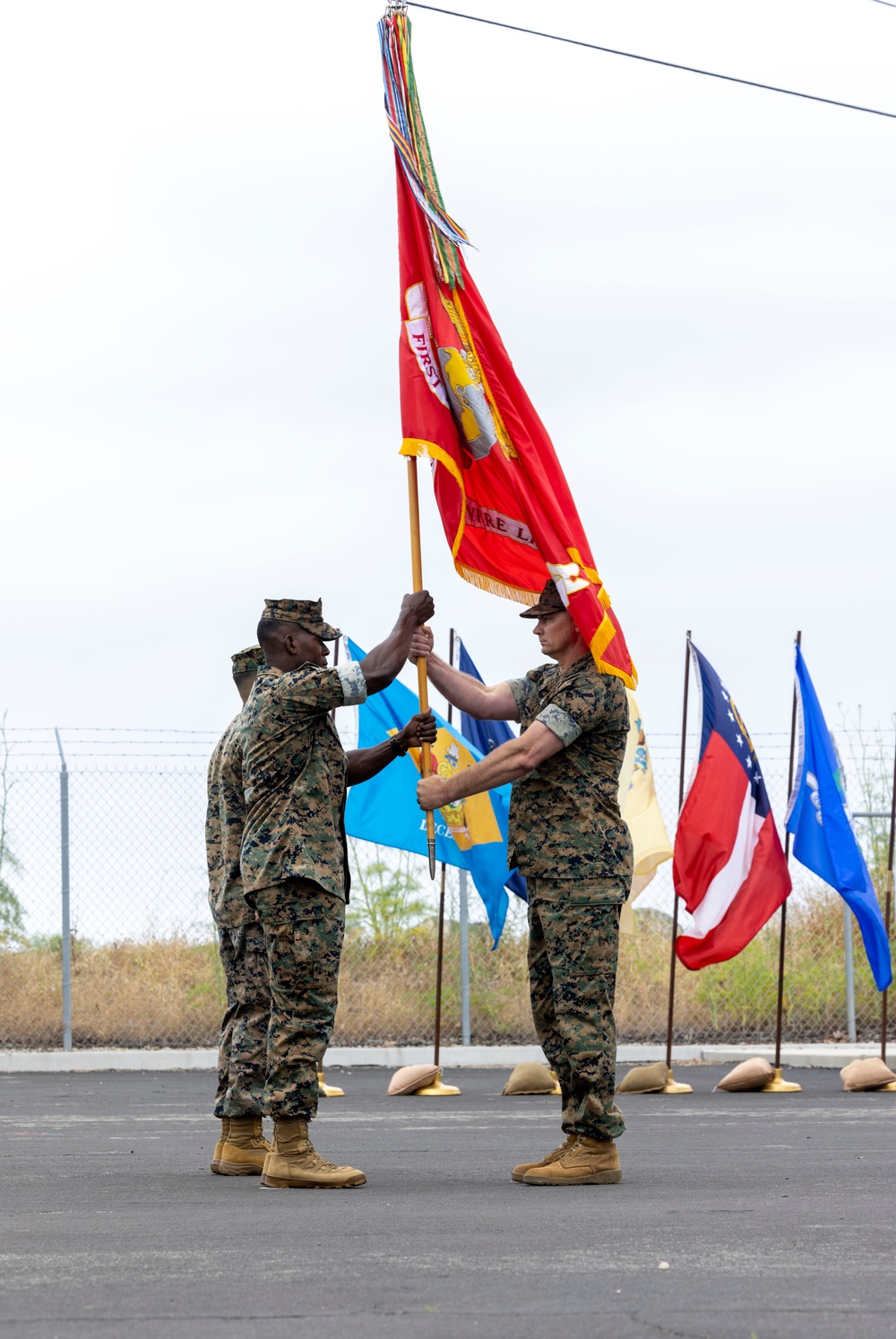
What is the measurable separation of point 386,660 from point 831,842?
7107 millimetres

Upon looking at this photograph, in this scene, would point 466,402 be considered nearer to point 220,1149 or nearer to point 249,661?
point 249,661

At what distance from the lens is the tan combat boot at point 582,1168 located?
6383 mm

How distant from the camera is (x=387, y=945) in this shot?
15.8 meters

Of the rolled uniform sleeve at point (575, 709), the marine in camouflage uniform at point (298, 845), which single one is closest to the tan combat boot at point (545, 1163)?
the marine in camouflage uniform at point (298, 845)

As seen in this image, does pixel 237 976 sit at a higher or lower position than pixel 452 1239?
higher

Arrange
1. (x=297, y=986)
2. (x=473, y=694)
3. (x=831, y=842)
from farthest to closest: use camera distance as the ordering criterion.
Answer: (x=831, y=842)
(x=473, y=694)
(x=297, y=986)

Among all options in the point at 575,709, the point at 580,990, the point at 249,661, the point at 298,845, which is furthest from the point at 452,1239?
the point at 249,661

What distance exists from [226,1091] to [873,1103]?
532 centimetres

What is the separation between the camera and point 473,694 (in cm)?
719

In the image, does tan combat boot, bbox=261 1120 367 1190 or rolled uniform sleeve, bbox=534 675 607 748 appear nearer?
tan combat boot, bbox=261 1120 367 1190

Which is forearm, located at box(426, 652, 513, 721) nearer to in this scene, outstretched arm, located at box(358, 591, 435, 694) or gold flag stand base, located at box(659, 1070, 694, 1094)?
outstretched arm, located at box(358, 591, 435, 694)

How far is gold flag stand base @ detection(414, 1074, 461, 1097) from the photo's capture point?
11609 millimetres

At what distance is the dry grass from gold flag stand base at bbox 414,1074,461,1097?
341 centimetres

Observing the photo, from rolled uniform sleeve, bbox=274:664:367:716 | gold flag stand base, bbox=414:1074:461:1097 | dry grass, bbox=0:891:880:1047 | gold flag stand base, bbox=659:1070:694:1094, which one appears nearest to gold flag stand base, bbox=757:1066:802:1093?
gold flag stand base, bbox=659:1070:694:1094
